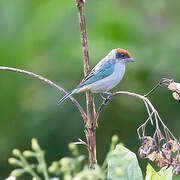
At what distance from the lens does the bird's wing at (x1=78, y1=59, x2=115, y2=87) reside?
3.33 metres

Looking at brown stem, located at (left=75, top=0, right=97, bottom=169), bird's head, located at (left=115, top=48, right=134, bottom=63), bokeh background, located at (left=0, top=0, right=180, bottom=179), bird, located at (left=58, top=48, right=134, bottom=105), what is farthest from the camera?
bokeh background, located at (left=0, top=0, right=180, bottom=179)

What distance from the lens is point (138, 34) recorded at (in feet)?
20.9

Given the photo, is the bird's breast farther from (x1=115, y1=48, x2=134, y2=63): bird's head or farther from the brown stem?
the brown stem

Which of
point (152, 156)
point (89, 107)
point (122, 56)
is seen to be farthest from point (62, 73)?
point (152, 156)

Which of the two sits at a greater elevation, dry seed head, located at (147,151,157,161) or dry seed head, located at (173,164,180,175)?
dry seed head, located at (147,151,157,161)

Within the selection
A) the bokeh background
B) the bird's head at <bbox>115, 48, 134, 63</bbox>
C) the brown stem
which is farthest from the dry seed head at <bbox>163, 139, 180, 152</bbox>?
the bokeh background

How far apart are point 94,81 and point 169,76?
271cm

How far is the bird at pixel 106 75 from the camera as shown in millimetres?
3241

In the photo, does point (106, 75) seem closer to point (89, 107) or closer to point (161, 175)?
point (89, 107)

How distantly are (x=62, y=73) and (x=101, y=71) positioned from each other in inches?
85.8

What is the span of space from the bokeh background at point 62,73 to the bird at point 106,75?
1708mm

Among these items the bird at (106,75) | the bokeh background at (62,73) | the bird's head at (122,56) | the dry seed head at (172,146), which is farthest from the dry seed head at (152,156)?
the bokeh background at (62,73)

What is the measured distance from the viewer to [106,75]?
141 inches

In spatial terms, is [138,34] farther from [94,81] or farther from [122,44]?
[94,81]
